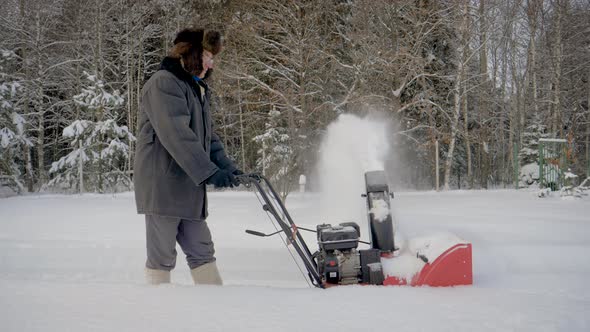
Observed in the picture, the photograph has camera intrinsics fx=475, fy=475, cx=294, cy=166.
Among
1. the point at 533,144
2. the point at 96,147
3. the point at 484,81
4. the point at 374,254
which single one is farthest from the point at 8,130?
the point at 533,144

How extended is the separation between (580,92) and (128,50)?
63.7ft

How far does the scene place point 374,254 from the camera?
8.74 ft

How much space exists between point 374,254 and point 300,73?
10798mm

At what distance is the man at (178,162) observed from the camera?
2.42m

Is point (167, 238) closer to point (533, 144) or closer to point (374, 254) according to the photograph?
point (374, 254)

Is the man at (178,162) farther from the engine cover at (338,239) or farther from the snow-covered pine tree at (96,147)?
the snow-covered pine tree at (96,147)

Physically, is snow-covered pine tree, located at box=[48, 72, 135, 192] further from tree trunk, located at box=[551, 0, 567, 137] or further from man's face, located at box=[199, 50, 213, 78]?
tree trunk, located at box=[551, 0, 567, 137]

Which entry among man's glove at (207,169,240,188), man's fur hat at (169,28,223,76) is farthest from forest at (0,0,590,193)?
man's glove at (207,169,240,188)

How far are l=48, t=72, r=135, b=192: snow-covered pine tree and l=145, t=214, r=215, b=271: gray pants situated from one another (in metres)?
12.7

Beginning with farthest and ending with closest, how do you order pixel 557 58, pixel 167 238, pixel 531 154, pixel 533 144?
pixel 533 144, pixel 531 154, pixel 557 58, pixel 167 238

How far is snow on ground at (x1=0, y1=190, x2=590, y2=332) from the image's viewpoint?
1.78m

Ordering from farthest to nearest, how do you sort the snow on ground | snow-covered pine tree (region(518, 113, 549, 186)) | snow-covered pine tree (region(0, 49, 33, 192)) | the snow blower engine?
1. snow-covered pine tree (region(518, 113, 549, 186))
2. snow-covered pine tree (region(0, 49, 33, 192))
3. the snow blower engine
4. the snow on ground

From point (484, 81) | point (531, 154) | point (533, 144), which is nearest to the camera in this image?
point (484, 81)

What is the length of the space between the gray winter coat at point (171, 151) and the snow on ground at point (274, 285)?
0.48 metres
